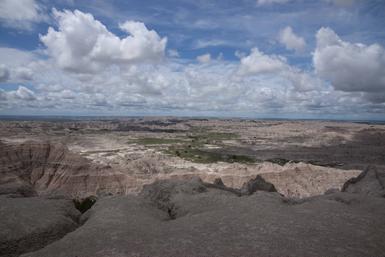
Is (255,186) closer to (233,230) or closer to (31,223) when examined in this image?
(233,230)

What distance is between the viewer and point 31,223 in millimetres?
16828

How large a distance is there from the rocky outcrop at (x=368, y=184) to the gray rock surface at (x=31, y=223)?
964 inches

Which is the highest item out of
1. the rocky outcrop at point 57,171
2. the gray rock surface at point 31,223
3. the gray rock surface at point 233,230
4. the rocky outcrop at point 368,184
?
the gray rock surface at point 233,230

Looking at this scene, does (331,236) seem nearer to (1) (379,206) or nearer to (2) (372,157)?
(1) (379,206)

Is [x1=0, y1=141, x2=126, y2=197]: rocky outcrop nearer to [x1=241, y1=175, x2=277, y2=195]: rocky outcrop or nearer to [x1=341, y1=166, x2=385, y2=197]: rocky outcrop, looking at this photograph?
[x1=241, y1=175, x2=277, y2=195]: rocky outcrop

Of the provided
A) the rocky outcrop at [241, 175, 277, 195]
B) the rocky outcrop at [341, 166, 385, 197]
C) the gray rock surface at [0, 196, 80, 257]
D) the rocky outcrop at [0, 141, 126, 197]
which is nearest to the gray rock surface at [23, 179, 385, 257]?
the gray rock surface at [0, 196, 80, 257]

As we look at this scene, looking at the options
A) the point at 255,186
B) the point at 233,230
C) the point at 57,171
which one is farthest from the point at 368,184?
the point at 57,171

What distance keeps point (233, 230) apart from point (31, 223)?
10.6m

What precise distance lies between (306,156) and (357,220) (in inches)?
3453

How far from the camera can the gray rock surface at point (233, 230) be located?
12.9 metres

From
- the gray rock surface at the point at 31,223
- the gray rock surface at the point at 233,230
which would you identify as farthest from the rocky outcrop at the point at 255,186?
the gray rock surface at the point at 31,223

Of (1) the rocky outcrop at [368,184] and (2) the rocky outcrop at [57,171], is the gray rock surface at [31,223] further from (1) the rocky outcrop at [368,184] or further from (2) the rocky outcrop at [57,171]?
(2) the rocky outcrop at [57,171]

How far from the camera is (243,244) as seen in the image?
13273mm

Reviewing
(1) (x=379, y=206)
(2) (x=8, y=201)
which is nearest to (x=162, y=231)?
(2) (x=8, y=201)
